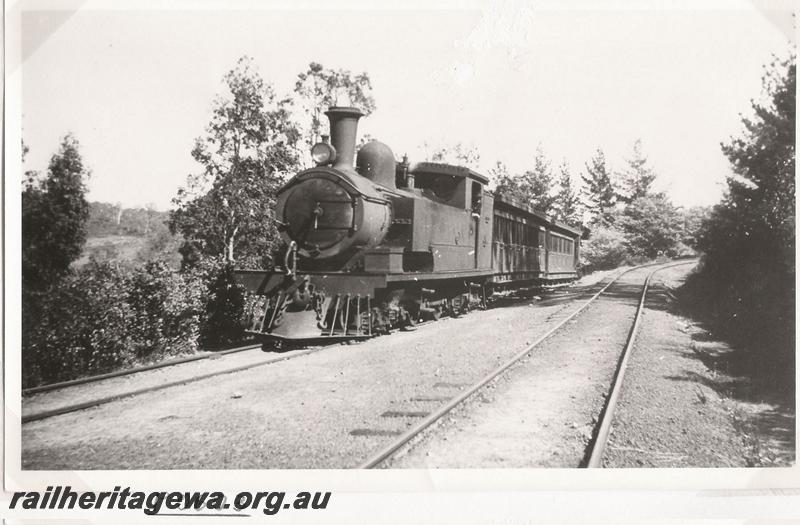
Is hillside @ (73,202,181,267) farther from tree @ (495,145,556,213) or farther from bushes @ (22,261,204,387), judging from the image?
tree @ (495,145,556,213)

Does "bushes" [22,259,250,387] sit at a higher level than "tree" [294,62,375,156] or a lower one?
lower

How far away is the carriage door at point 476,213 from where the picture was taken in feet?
33.2

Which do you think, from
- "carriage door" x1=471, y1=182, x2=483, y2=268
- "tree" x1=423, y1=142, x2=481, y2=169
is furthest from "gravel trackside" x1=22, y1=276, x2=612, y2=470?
"tree" x1=423, y1=142, x2=481, y2=169

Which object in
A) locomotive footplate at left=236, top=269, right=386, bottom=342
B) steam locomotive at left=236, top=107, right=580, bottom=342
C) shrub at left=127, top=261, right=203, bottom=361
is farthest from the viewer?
steam locomotive at left=236, top=107, right=580, bottom=342

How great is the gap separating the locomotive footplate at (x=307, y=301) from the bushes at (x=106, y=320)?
0.95 m

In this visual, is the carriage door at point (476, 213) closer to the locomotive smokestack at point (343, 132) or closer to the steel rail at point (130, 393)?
the locomotive smokestack at point (343, 132)

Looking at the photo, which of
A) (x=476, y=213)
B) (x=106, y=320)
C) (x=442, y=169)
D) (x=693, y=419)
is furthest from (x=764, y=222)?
(x=106, y=320)

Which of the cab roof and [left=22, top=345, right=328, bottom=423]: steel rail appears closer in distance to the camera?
[left=22, top=345, right=328, bottom=423]: steel rail

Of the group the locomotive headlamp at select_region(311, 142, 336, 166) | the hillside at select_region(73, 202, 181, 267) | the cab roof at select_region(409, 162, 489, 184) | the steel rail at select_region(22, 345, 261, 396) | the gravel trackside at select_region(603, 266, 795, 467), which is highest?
the cab roof at select_region(409, 162, 489, 184)

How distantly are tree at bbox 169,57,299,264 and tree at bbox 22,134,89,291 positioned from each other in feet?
9.26

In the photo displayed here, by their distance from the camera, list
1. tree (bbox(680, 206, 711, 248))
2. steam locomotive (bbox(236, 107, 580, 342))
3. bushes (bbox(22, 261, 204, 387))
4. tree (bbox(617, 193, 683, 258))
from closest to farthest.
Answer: bushes (bbox(22, 261, 204, 387)) → steam locomotive (bbox(236, 107, 580, 342)) → tree (bbox(680, 206, 711, 248)) → tree (bbox(617, 193, 683, 258))

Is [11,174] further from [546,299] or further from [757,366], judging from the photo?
[546,299]

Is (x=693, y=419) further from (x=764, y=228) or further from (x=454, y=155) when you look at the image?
(x=454, y=155)

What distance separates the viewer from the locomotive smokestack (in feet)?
25.4
